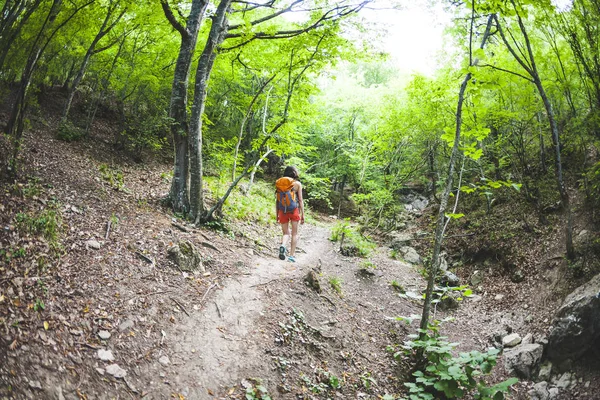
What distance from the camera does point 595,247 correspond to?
22.2ft

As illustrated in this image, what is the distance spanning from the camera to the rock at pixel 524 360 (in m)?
5.53

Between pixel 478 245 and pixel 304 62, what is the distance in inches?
351

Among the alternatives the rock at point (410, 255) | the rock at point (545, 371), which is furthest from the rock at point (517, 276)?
the rock at point (410, 255)

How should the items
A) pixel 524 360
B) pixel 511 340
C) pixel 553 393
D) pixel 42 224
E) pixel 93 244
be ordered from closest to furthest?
pixel 42 224 < pixel 93 244 < pixel 553 393 < pixel 524 360 < pixel 511 340

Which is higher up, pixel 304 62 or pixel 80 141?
pixel 304 62

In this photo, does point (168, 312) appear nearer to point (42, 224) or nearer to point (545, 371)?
point (42, 224)

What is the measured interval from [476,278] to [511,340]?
4.01 meters

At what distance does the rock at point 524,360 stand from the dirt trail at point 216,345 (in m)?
4.79

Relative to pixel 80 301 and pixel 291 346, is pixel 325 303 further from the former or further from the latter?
pixel 80 301

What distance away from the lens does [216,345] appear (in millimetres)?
3988

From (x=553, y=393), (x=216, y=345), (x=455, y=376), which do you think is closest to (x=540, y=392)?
(x=553, y=393)

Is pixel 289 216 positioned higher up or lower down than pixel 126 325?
higher up

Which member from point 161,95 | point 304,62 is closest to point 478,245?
point 304,62

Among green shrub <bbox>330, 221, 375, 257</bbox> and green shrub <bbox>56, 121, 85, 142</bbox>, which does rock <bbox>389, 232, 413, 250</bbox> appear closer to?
green shrub <bbox>330, 221, 375, 257</bbox>
